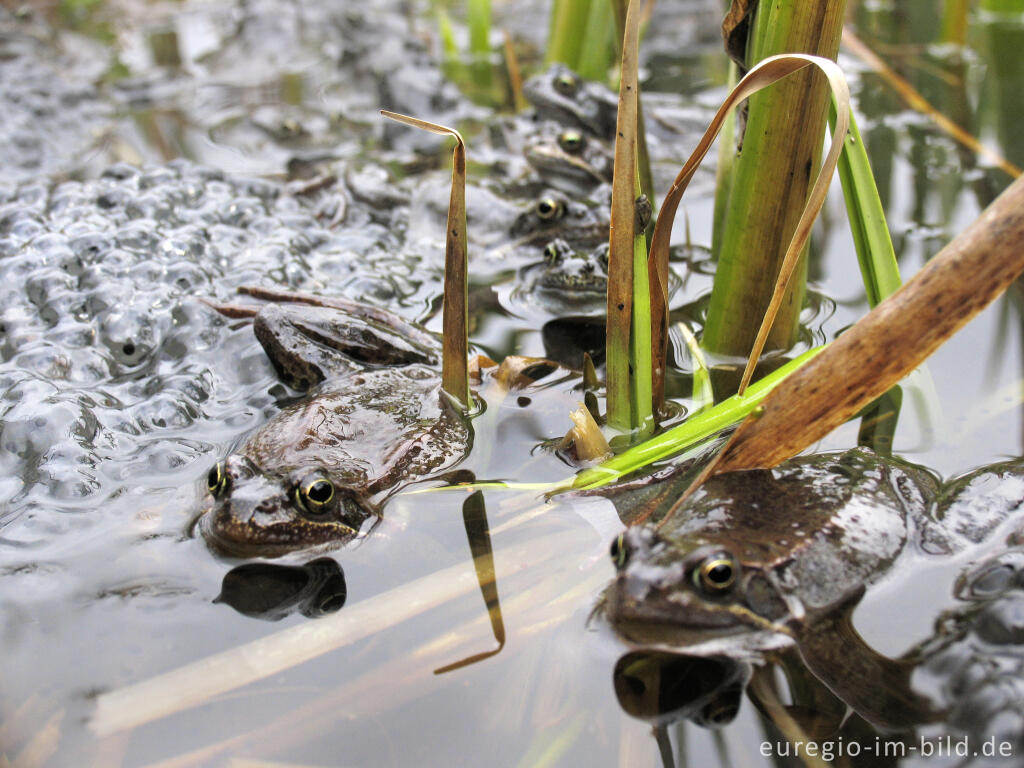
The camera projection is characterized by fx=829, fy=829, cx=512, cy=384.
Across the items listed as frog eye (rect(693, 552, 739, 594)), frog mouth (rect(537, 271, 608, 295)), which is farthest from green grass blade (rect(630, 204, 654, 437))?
frog mouth (rect(537, 271, 608, 295))

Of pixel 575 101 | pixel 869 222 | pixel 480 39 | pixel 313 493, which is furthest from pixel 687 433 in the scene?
pixel 480 39

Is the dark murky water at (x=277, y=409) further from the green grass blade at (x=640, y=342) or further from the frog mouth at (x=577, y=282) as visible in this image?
the green grass blade at (x=640, y=342)

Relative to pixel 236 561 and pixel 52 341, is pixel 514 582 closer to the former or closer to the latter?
pixel 236 561

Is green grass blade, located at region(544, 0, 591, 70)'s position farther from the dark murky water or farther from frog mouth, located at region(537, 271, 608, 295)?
frog mouth, located at region(537, 271, 608, 295)

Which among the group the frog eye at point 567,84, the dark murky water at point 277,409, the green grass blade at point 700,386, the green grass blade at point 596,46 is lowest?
the dark murky water at point 277,409

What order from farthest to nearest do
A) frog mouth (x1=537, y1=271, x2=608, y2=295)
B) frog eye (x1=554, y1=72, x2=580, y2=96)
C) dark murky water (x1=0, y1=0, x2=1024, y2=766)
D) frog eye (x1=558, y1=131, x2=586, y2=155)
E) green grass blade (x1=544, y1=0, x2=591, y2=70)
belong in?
green grass blade (x1=544, y1=0, x2=591, y2=70), frog eye (x1=554, y1=72, x2=580, y2=96), frog eye (x1=558, y1=131, x2=586, y2=155), frog mouth (x1=537, y1=271, x2=608, y2=295), dark murky water (x1=0, y1=0, x2=1024, y2=766)

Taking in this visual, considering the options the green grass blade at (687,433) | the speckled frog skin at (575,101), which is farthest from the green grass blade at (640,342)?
the speckled frog skin at (575,101)
